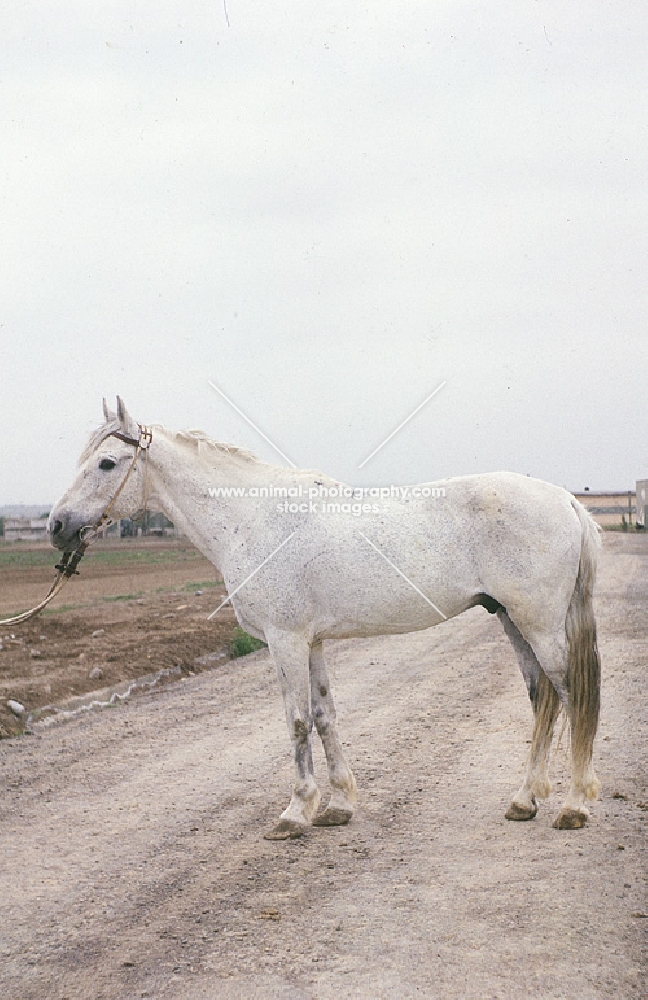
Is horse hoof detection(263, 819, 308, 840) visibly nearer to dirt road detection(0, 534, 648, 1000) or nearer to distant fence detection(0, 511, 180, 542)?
dirt road detection(0, 534, 648, 1000)

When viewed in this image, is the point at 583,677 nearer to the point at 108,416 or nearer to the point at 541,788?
the point at 541,788

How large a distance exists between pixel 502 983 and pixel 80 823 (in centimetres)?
314

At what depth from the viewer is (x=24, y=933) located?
4172 mm

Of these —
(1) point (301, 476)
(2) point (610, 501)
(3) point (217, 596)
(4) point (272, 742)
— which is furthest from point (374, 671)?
(2) point (610, 501)

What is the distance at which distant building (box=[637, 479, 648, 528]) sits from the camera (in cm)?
6322

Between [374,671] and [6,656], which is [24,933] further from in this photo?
[6,656]

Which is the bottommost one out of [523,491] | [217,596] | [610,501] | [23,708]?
[610,501]

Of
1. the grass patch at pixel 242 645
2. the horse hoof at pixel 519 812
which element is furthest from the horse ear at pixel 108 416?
the grass patch at pixel 242 645

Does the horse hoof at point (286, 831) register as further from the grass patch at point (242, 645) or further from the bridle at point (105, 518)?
the grass patch at point (242, 645)

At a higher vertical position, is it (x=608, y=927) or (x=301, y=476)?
(x=301, y=476)

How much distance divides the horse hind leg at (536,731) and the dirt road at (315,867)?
0.14 m

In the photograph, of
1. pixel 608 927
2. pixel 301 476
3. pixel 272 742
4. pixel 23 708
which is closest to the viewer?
pixel 608 927

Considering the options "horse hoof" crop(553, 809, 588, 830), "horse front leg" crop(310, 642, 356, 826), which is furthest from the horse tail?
"horse front leg" crop(310, 642, 356, 826)

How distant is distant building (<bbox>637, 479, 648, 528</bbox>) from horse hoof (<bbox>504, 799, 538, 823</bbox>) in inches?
2383
